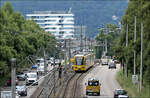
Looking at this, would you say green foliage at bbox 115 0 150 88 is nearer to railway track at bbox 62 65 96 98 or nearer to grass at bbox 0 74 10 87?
railway track at bbox 62 65 96 98

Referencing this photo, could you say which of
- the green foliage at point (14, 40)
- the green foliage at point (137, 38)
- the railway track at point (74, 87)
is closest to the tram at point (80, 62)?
the railway track at point (74, 87)

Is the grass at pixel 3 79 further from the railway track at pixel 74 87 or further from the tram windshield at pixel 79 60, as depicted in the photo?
the tram windshield at pixel 79 60

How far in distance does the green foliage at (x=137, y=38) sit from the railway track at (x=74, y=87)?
22.6 ft

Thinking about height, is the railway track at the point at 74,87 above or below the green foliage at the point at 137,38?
below

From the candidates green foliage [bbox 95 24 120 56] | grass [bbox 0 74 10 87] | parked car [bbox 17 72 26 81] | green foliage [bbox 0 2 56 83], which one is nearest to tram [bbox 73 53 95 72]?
green foliage [bbox 0 2 56 83]

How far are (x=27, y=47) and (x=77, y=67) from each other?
8.53 m

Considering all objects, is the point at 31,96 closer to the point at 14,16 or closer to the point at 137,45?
the point at 137,45

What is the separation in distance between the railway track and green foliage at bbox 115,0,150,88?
6896 mm

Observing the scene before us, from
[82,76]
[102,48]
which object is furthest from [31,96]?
[102,48]

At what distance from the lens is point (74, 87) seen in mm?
68438

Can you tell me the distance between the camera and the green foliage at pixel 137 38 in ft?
153

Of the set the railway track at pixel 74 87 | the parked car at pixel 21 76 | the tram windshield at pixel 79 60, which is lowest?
the railway track at pixel 74 87

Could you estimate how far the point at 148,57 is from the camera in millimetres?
51344

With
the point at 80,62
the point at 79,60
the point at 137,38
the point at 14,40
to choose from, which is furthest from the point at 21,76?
the point at 80,62
